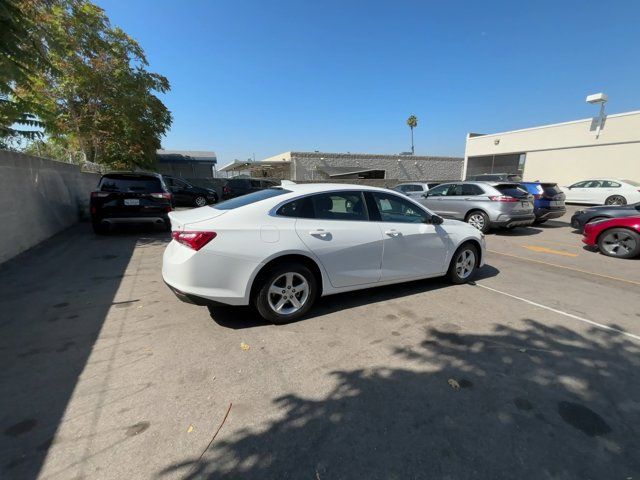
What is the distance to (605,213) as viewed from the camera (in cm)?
859

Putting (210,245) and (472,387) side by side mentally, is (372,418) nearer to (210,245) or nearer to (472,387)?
(472,387)

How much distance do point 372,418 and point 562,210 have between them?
12.7m

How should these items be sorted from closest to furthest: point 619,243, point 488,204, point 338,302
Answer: point 338,302, point 619,243, point 488,204

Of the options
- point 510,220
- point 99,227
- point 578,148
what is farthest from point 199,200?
point 578,148

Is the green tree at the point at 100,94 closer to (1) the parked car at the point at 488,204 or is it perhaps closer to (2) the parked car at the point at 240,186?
(2) the parked car at the point at 240,186

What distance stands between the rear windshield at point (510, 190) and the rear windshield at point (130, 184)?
32.1 feet

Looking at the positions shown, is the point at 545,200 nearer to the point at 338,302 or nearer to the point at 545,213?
the point at 545,213

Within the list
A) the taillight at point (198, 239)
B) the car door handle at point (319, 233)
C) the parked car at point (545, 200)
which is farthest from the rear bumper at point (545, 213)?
the taillight at point (198, 239)

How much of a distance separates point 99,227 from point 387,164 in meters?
28.3

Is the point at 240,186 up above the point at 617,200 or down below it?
above

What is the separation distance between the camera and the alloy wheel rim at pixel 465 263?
529cm

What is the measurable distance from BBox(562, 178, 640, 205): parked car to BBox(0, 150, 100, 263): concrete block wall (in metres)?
21.8

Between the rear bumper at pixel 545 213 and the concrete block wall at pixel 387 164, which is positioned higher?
the concrete block wall at pixel 387 164

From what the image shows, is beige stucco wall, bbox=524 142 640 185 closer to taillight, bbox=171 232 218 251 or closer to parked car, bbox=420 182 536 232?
parked car, bbox=420 182 536 232
